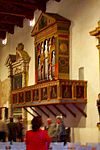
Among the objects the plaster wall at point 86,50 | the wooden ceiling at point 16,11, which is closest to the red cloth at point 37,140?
the plaster wall at point 86,50

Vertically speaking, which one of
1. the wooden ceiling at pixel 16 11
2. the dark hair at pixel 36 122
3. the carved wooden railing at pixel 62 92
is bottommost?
the dark hair at pixel 36 122

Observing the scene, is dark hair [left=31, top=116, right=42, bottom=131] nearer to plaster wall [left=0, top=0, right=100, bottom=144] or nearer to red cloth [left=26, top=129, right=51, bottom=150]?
red cloth [left=26, top=129, right=51, bottom=150]

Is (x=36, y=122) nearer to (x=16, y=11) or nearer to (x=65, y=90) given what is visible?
(x=65, y=90)

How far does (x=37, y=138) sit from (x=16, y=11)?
46.3ft

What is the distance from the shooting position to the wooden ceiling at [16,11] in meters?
17.4

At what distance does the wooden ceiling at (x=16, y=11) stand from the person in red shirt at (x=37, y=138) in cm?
1192

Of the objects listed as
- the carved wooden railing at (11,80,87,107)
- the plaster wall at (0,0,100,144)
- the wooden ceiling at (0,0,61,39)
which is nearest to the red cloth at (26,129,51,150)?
the plaster wall at (0,0,100,144)

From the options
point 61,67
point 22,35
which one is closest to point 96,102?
point 61,67

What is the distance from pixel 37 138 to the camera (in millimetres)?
5457

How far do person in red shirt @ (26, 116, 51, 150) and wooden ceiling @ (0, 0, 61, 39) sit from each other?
11924 mm

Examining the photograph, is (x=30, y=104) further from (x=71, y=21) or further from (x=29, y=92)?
(x=71, y=21)

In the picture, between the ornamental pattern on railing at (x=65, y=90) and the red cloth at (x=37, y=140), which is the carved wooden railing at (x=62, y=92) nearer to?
the ornamental pattern on railing at (x=65, y=90)

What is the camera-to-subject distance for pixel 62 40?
14.5m

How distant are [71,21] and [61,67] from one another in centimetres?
186
